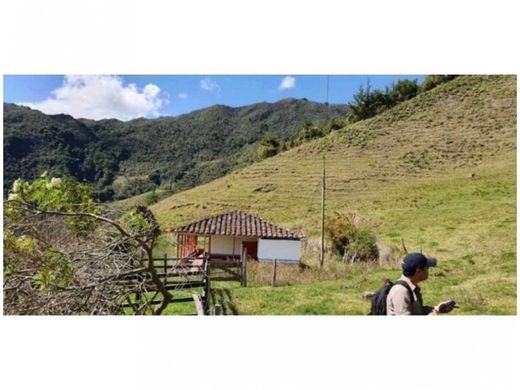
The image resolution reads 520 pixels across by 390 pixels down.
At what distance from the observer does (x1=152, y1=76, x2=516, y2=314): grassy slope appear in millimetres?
7125

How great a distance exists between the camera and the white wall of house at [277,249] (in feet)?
29.7

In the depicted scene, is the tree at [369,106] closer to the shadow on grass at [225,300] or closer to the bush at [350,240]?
the bush at [350,240]

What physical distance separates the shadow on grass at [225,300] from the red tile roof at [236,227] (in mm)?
1941

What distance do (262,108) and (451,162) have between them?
11.6 ft

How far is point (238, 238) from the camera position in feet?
32.3

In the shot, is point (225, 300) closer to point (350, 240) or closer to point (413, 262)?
point (350, 240)

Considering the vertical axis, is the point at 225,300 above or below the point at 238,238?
below

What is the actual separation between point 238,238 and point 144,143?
223cm

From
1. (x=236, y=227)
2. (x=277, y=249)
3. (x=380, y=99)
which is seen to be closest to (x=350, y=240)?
(x=277, y=249)

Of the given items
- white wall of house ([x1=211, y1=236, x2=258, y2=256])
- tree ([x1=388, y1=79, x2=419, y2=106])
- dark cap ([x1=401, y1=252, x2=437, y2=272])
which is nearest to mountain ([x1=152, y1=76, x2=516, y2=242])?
tree ([x1=388, y1=79, x2=419, y2=106])

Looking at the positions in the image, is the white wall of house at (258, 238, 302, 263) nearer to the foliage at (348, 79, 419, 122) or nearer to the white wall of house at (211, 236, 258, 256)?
the white wall of house at (211, 236, 258, 256)

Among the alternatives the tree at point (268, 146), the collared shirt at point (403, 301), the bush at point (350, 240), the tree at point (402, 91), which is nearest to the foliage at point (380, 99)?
the tree at point (402, 91)
